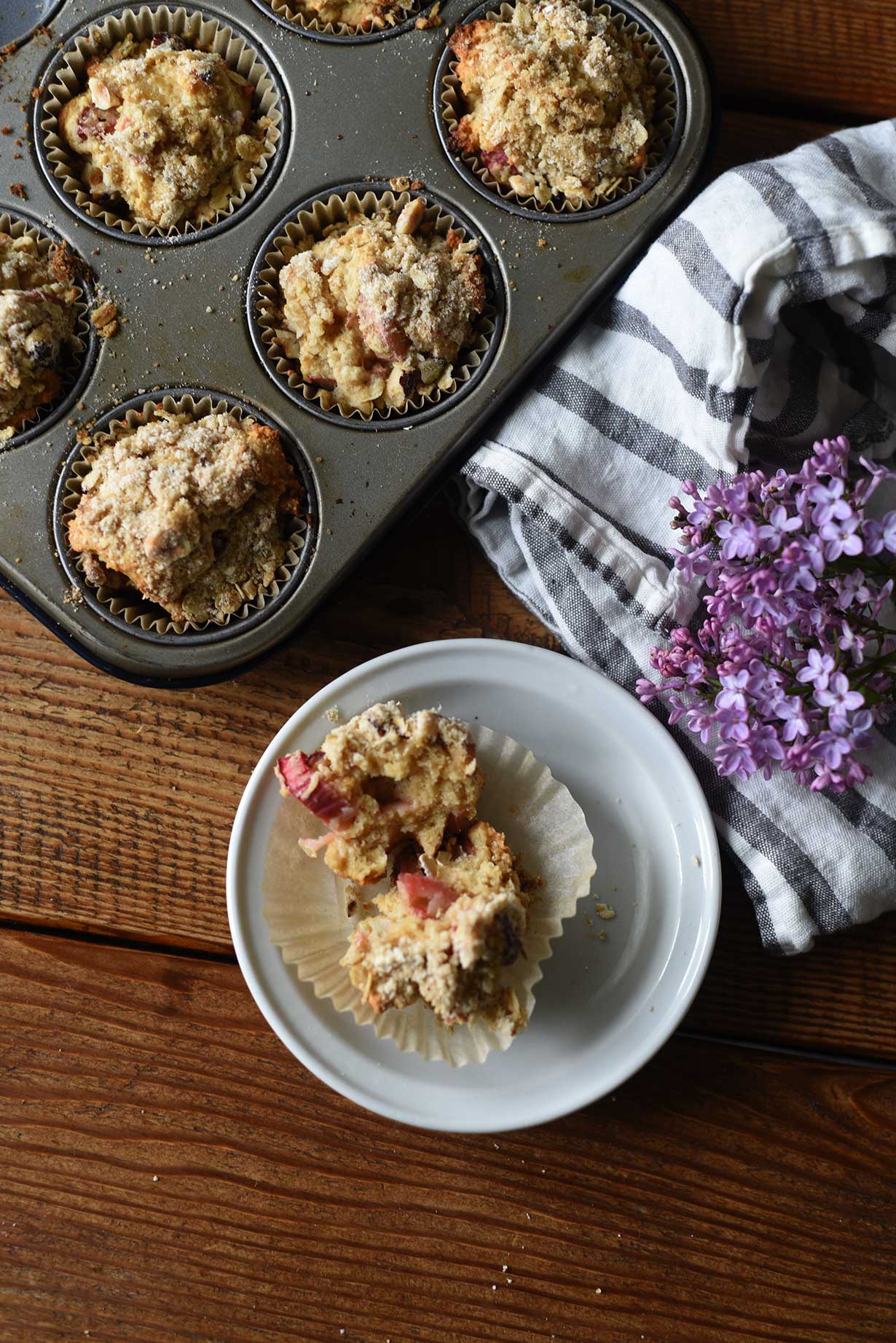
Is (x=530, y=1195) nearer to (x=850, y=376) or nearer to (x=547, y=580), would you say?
(x=547, y=580)

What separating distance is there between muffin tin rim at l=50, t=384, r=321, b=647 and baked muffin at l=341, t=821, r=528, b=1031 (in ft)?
1.93

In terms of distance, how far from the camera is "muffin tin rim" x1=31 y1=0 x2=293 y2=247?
2082mm

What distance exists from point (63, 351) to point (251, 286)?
0.40 metres

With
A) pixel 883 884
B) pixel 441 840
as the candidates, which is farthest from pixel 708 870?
pixel 441 840

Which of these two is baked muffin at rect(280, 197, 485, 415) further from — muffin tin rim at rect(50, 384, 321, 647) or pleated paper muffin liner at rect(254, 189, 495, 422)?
muffin tin rim at rect(50, 384, 321, 647)

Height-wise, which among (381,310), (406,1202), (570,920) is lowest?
(406,1202)

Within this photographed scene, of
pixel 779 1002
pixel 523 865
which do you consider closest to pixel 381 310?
pixel 523 865

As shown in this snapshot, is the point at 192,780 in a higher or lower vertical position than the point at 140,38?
lower

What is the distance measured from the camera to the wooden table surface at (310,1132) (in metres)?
2.14

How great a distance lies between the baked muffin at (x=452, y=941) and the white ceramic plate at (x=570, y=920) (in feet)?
0.72

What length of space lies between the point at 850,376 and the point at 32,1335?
265cm

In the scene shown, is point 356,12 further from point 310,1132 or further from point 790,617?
point 310,1132

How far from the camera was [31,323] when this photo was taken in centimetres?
199

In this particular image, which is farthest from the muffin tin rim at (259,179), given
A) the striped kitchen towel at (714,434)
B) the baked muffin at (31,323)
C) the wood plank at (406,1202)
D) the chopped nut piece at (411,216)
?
the wood plank at (406,1202)
